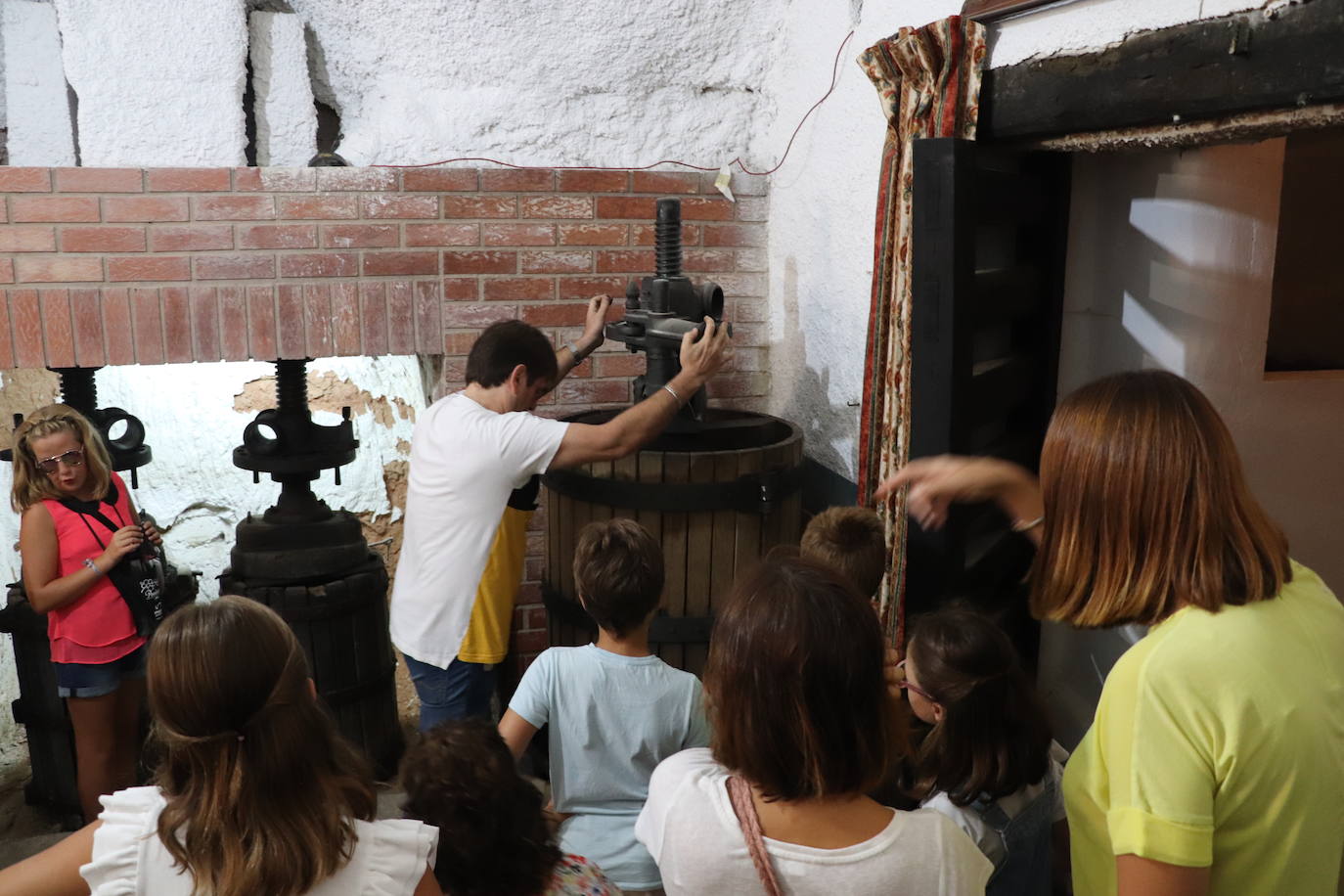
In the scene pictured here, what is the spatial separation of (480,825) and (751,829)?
0.38m

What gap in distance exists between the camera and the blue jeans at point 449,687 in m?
2.84

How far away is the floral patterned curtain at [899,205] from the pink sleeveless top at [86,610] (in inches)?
84.9

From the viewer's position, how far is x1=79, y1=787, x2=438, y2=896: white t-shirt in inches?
53.5

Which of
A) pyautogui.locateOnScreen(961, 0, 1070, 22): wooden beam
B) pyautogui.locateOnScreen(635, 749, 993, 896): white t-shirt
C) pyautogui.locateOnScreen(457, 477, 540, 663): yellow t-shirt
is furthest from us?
pyautogui.locateOnScreen(457, 477, 540, 663): yellow t-shirt

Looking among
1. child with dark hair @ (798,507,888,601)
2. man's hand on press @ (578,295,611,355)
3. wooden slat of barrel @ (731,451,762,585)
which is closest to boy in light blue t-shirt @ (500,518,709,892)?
child with dark hair @ (798,507,888,601)

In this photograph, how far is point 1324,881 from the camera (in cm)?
122

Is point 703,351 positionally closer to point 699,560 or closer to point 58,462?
point 699,560

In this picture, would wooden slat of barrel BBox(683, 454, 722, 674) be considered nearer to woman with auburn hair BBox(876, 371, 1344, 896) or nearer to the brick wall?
the brick wall

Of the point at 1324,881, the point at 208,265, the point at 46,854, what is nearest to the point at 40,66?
the point at 208,265

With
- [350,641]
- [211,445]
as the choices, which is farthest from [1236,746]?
[211,445]

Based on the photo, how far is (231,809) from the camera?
1335 millimetres

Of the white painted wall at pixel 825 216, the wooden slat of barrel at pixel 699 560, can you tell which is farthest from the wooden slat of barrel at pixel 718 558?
the white painted wall at pixel 825 216

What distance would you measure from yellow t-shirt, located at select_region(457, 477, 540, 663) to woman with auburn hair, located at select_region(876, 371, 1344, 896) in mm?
1841

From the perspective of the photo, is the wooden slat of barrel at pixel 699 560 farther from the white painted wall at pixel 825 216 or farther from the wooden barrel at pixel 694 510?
the white painted wall at pixel 825 216
